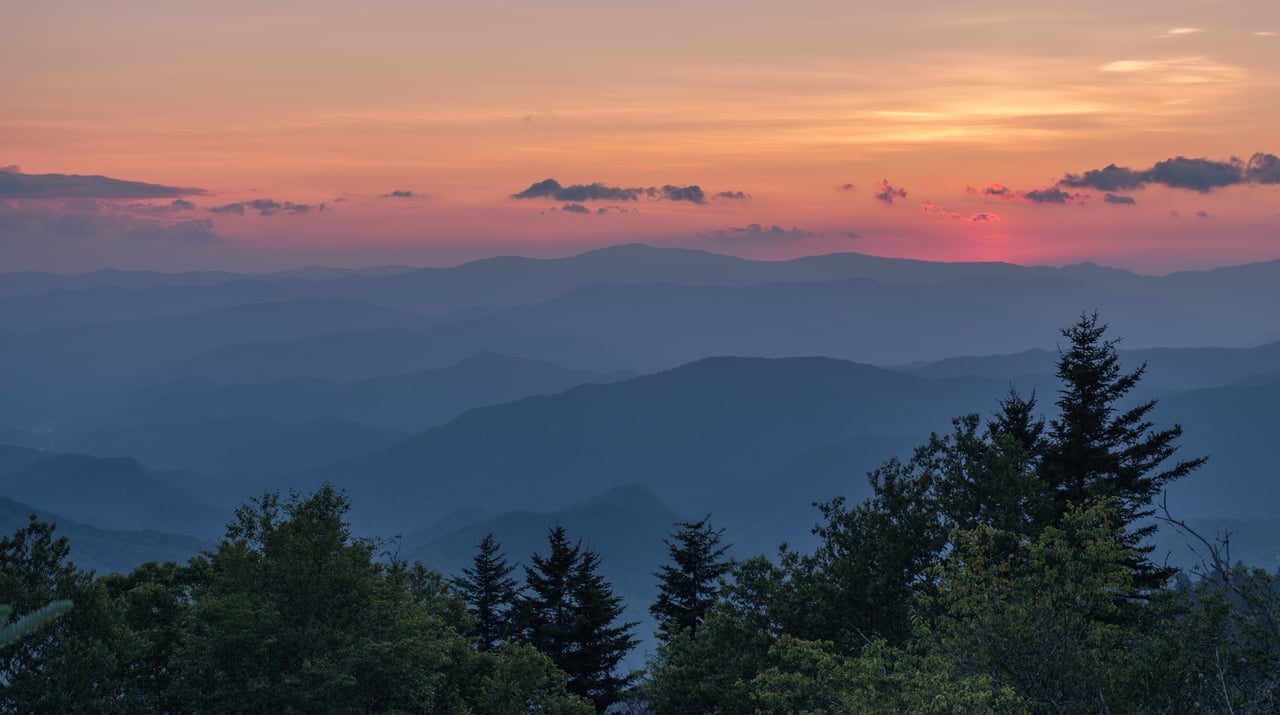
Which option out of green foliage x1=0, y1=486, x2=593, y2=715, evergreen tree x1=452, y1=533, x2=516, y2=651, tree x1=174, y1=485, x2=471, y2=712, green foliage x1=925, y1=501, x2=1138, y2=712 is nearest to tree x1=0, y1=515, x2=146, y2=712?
green foliage x1=0, y1=486, x2=593, y2=715

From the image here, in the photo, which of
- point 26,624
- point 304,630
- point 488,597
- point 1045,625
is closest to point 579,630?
point 488,597

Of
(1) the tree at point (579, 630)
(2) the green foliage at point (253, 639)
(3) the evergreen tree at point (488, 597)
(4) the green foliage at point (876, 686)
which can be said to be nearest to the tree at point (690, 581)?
(1) the tree at point (579, 630)

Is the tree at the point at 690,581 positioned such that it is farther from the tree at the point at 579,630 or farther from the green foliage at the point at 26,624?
the green foliage at the point at 26,624

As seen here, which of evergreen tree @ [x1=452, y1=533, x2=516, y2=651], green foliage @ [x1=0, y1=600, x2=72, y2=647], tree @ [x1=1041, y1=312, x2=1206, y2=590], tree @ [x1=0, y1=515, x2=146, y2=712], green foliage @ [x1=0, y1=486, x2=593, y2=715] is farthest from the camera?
evergreen tree @ [x1=452, y1=533, x2=516, y2=651]

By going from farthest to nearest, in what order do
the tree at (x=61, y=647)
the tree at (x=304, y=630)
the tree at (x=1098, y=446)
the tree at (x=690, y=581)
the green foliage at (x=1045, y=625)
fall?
the tree at (x=690, y=581) < the tree at (x=1098, y=446) < the tree at (x=304, y=630) < the tree at (x=61, y=647) < the green foliage at (x=1045, y=625)

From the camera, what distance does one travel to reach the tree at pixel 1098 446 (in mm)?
36781

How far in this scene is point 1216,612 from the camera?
2284 centimetres

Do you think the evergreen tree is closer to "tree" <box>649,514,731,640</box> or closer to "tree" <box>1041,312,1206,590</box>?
"tree" <box>649,514,731,640</box>

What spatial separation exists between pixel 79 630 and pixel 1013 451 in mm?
30239

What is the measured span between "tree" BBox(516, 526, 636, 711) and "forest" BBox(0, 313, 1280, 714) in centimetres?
1437

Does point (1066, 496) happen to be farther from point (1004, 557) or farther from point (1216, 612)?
point (1216, 612)

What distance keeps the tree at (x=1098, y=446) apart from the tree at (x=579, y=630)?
27.7 meters

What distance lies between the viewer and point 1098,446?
38281 millimetres

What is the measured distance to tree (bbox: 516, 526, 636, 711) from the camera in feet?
192
